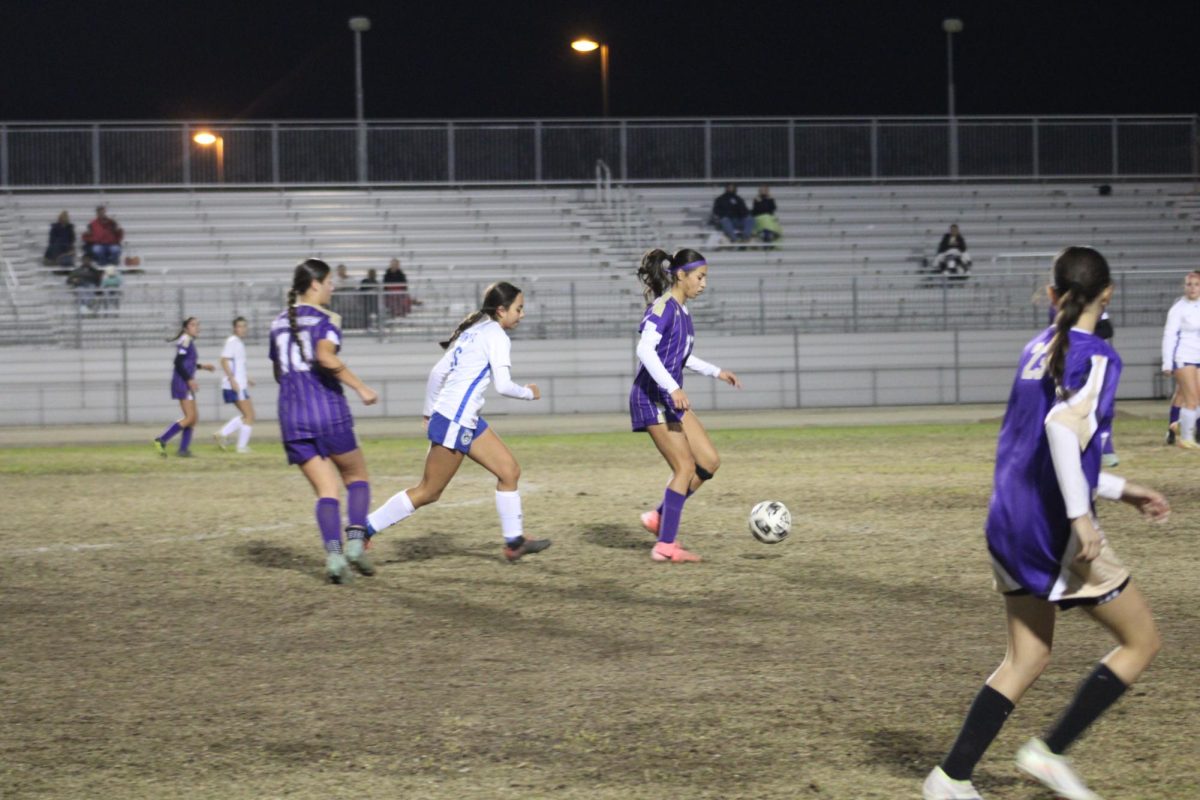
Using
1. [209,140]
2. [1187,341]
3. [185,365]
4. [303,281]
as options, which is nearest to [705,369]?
[303,281]

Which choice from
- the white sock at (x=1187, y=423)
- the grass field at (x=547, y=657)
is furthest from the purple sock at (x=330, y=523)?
the white sock at (x=1187, y=423)

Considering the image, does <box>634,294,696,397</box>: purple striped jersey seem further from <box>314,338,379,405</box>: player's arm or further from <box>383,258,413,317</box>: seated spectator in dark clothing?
<box>383,258,413,317</box>: seated spectator in dark clothing

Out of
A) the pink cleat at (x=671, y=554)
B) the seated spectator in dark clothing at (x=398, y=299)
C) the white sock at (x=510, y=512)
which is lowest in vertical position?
the pink cleat at (x=671, y=554)

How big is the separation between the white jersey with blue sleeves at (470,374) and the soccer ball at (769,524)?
2.00m

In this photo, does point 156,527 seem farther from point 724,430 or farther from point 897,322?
point 897,322

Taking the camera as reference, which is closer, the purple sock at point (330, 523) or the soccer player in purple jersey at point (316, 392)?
the soccer player in purple jersey at point (316, 392)

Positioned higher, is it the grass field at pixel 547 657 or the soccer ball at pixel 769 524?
the soccer ball at pixel 769 524

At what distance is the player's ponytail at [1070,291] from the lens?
4.23 meters

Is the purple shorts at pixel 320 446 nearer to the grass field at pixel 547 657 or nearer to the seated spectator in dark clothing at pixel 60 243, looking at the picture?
the grass field at pixel 547 657

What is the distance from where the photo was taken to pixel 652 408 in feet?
31.1

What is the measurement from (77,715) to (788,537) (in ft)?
19.6

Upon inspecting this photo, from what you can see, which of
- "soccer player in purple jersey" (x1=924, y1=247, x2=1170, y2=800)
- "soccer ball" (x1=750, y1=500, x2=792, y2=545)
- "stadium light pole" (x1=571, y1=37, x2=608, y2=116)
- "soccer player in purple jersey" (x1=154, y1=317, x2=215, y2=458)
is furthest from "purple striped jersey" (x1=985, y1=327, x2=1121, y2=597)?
"stadium light pole" (x1=571, y1=37, x2=608, y2=116)

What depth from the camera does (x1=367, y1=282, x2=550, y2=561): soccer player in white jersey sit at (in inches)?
356

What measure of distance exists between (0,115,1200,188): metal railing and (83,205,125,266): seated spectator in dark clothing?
311 cm
